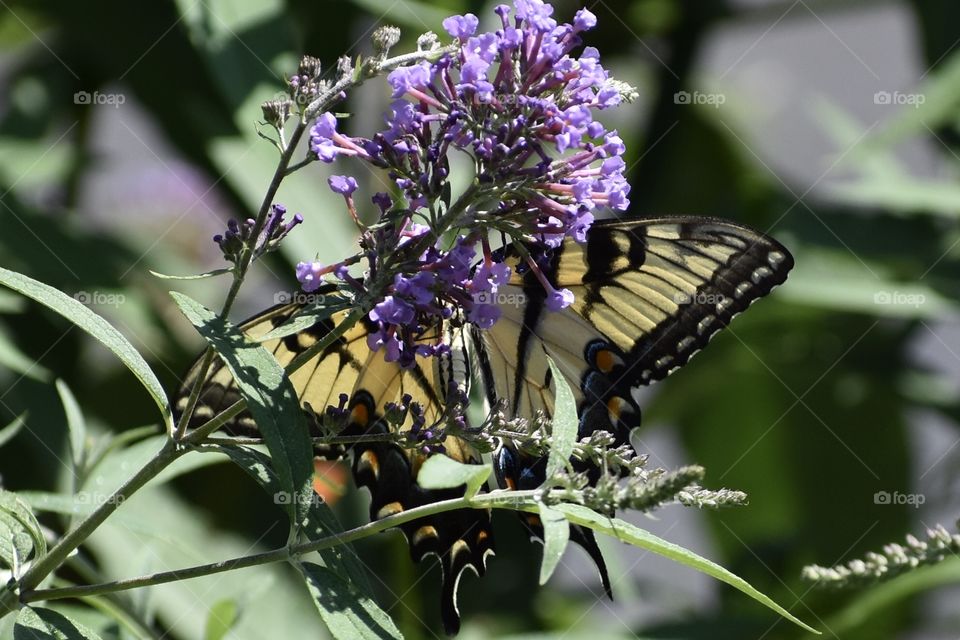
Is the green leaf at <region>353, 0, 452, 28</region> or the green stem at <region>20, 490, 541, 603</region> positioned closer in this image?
the green stem at <region>20, 490, 541, 603</region>

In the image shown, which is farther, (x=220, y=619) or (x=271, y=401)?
(x=220, y=619)

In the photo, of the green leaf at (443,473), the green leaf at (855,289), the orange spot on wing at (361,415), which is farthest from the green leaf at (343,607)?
the green leaf at (855,289)

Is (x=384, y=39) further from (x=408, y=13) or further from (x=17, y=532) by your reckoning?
(x=408, y=13)

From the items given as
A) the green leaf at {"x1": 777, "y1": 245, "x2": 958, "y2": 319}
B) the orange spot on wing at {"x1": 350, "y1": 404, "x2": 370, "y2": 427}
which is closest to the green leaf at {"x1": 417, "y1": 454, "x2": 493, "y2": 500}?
the orange spot on wing at {"x1": 350, "y1": 404, "x2": 370, "y2": 427}

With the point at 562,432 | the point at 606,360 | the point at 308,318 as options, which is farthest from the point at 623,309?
the point at 308,318

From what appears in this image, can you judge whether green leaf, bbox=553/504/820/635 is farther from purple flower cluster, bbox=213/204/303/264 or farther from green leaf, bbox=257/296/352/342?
purple flower cluster, bbox=213/204/303/264

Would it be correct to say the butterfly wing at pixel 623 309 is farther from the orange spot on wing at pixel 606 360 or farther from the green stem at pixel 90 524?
the green stem at pixel 90 524
